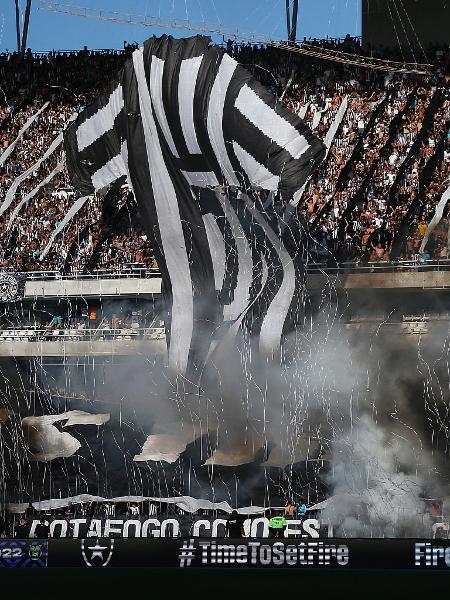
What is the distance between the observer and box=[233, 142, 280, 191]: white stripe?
16516 millimetres

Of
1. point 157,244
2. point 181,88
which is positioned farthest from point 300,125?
point 157,244

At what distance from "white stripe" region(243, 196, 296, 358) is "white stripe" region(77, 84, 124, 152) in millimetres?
2909

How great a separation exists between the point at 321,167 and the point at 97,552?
1384 cm

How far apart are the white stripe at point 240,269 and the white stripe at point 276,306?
1.26 feet

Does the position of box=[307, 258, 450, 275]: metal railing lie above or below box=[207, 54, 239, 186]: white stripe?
below

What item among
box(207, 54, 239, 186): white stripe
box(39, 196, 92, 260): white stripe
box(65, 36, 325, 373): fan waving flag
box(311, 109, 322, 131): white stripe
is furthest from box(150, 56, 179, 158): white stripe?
box(311, 109, 322, 131): white stripe

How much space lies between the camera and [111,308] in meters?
23.2

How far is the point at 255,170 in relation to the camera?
16.7 m

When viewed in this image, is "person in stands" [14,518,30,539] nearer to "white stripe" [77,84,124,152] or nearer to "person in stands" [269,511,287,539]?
"person in stands" [269,511,287,539]

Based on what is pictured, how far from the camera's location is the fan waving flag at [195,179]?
660 inches

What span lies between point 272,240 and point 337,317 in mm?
→ 2878

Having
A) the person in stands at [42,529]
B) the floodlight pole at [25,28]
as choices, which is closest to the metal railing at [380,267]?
the person in stands at [42,529]

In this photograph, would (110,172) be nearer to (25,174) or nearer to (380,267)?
(380,267)

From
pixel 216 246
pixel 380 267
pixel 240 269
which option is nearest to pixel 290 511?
pixel 240 269
